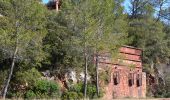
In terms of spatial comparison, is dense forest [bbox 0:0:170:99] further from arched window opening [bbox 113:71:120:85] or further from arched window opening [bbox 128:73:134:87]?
arched window opening [bbox 128:73:134:87]

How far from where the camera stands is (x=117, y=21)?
40.1 m

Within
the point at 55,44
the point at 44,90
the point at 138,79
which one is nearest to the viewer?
the point at 44,90

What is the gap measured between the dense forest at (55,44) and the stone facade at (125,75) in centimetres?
155

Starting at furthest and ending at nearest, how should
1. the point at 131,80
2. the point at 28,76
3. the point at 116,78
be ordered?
the point at 131,80, the point at 116,78, the point at 28,76

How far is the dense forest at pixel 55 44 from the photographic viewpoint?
33188 mm

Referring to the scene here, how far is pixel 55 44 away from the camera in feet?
130

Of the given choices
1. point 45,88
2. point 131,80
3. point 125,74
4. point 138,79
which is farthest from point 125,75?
point 45,88

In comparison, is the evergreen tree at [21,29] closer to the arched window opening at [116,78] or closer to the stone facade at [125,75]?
the stone facade at [125,75]

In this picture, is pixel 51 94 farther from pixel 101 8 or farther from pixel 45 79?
pixel 101 8

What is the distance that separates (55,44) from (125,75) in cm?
1110

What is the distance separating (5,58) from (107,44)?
30.8 feet

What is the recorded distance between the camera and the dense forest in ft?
109

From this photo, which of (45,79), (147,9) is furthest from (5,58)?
(147,9)

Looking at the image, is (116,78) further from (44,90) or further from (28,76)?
(28,76)
